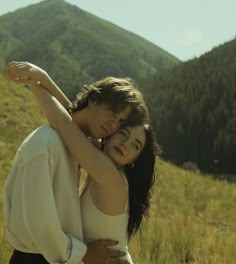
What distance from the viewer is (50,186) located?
238cm

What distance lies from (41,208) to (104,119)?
18.4 inches

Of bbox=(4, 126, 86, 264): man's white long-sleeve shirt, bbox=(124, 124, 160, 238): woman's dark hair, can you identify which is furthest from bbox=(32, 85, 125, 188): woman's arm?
bbox=(124, 124, 160, 238): woman's dark hair

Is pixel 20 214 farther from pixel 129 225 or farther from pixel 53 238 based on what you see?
pixel 129 225

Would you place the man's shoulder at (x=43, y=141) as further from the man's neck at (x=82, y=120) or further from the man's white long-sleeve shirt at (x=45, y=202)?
the man's neck at (x=82, y=120)

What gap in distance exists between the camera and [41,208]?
234cm

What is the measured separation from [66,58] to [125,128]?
199m

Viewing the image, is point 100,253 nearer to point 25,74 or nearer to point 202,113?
point 25,74

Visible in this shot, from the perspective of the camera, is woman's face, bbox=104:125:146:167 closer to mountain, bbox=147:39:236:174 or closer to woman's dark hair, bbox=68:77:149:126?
woman's dark hair, bbox=68:77:149:126

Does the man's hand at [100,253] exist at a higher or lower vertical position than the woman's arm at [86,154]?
lower

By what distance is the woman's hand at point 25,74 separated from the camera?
2611 millimetres

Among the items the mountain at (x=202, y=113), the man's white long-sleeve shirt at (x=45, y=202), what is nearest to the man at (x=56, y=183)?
the man's white long-sleeve shirt at (x=45, y=202)

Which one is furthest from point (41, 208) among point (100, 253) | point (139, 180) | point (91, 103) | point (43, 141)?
point (139, 180)

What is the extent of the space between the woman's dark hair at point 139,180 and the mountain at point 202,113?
74.4 meters

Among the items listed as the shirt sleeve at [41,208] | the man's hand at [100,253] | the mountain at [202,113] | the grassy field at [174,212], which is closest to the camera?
the shirt sleeve at [41,208]
